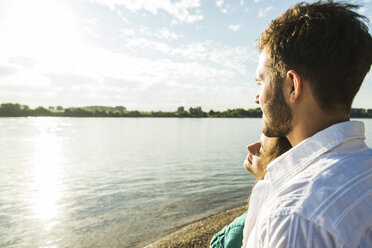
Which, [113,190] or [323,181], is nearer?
[323,181]

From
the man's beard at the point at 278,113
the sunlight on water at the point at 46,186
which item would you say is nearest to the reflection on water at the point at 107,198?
the sunlight on water at the point at 46,186

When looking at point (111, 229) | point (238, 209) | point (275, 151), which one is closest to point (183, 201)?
point (238, 209)

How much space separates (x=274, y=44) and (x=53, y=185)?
18.3 metres

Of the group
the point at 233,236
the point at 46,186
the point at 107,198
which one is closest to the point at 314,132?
the point at 233,236

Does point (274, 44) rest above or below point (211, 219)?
above

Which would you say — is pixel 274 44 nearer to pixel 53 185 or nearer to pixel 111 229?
pixel 111 229

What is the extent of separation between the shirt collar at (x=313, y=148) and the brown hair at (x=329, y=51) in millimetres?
190

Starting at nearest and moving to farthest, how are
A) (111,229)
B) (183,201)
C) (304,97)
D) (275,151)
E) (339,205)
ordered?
1. (339,205)
2. (304,97)
3. (275,151)
4. (111,229)
5. (183,201)

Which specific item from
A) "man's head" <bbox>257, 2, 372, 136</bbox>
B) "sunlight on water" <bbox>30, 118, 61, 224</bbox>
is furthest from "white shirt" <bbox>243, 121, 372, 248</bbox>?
"sunlight on water" <bbox>30, 118, 61, 224</bbox>

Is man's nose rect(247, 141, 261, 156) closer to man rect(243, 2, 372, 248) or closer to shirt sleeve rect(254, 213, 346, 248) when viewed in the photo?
man rect(243, 2, 372, 248)

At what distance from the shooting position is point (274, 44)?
1738mm

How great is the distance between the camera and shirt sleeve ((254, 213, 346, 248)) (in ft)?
3.59

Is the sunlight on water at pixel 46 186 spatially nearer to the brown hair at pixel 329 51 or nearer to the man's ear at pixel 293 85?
the man's ear at pixel 293 85

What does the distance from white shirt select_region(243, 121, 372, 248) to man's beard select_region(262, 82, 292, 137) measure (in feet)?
1.10
